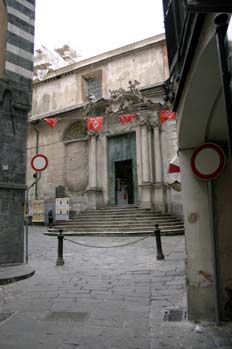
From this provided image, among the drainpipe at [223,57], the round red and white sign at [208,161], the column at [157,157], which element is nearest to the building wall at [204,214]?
the round red and white sign at [208,161]

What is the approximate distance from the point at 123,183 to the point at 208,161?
19.1 m

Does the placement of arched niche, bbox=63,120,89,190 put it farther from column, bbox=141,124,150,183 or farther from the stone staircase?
column, bbox=141,124,150,183

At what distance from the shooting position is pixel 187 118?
4066 mm

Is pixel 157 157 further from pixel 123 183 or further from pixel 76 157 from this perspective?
pixel 76 157

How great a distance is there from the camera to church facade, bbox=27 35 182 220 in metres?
19.0

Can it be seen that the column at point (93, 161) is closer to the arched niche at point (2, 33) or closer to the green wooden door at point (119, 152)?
the green wooden door at point (119, 152)

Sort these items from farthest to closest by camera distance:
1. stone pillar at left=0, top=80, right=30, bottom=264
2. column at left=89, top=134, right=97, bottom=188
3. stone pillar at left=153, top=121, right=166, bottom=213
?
column at left=89, top=134, right=97, bottom=188, stone pillar at left=153, top=121, right=166, bottom=213, stone pillar at left=0, top=80, right=30, bottom=264

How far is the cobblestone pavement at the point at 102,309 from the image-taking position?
3.51 meters

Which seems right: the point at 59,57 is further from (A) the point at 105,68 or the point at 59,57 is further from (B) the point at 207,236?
(B) the point at 207,236

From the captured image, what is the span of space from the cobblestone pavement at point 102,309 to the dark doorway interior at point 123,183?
43.8 ft

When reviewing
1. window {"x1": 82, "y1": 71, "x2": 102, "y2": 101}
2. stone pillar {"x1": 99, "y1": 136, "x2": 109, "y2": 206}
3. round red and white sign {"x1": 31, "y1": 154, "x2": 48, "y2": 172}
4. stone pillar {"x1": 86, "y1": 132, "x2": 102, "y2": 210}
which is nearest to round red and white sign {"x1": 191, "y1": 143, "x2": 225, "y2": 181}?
round red and white sign {"x1": 31, "y1": 154, "x2": 48, "y2": 172}

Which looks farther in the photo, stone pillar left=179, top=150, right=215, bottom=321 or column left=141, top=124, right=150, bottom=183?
column left=141, top=124, right=150, bottom=183

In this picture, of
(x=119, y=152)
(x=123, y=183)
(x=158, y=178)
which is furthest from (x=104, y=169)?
(x=158, y=178)

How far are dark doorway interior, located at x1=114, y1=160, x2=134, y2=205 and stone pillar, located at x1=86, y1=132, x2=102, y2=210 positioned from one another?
4.35 feet
